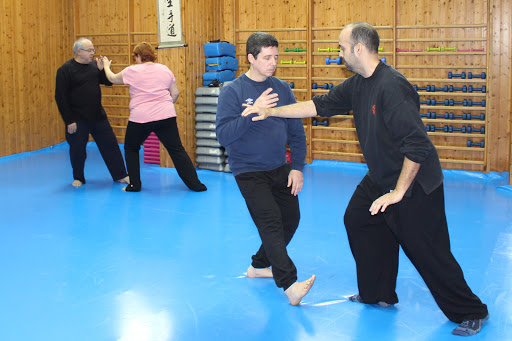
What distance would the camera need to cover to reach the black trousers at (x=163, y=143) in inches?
282

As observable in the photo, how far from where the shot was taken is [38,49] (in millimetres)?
10688

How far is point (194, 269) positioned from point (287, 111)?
5.07 feet

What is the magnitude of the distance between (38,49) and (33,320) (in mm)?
8074

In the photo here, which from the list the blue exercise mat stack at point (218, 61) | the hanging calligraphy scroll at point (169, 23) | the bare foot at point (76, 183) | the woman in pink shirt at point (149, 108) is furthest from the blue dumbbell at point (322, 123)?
the bare foot at point (76, 183)

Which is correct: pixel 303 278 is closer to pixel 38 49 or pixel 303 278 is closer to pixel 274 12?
pixel 274 12

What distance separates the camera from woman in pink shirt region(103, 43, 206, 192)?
6984mm

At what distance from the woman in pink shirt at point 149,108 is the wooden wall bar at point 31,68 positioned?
138 inches

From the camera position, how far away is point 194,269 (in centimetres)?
454

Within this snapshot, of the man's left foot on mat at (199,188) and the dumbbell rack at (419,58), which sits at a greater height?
the dumbbell rack at (419,58)

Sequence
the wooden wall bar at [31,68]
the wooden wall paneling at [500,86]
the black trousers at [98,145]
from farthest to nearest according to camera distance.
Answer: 1. the wooden wall bar at [31,68]
2. the wooden wall paneling at [500,86]
3. the black trousers at [98,145]

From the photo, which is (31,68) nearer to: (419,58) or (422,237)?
(419,58)

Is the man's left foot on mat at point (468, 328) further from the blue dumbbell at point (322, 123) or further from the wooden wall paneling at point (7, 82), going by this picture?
the wooden wall paneling at point (7, 82)

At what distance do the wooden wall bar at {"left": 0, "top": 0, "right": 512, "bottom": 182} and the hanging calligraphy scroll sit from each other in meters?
0.11

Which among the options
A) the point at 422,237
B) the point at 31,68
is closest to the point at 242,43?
the point at 31,68
